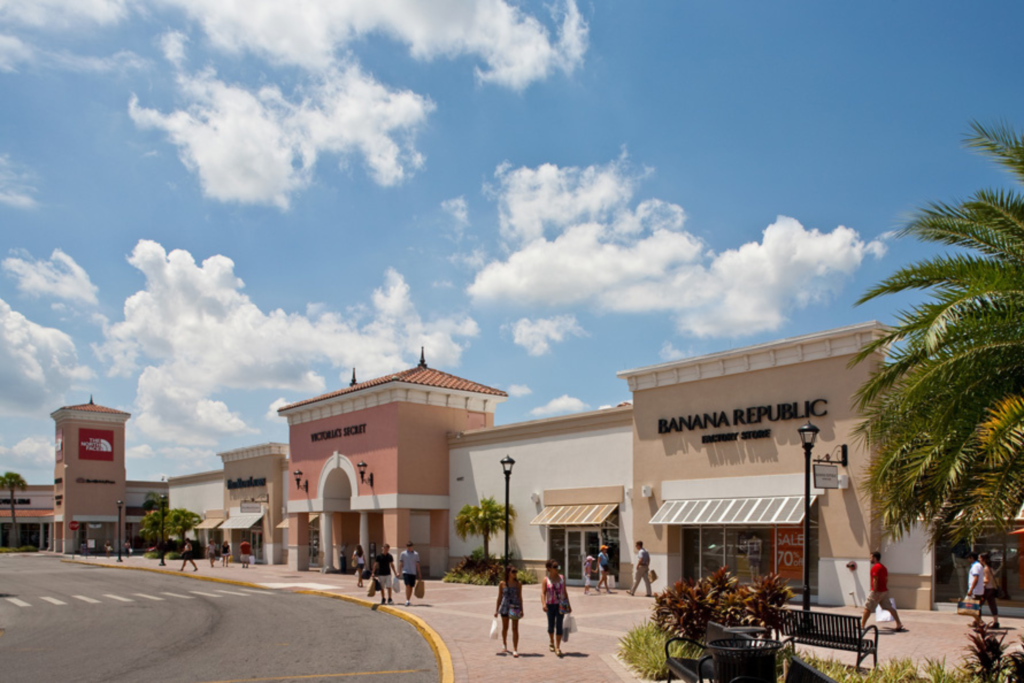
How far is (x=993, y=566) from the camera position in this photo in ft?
64.3

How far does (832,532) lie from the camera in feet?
69.8

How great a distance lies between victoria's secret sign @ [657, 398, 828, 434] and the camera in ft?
71.6

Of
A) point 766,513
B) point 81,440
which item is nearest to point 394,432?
point 766,513

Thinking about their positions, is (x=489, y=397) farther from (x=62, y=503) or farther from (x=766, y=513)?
(x=62, y=503)

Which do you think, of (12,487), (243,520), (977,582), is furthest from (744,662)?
(12,487)

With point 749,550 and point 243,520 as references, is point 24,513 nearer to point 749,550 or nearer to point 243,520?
point 243,520

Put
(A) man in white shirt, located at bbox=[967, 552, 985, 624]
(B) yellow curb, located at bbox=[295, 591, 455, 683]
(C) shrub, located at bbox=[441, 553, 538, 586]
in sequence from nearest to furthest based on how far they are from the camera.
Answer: (B) yellow curb, located at bbox=[295, 591, 455, 683], (A) man in white shirt, located at bbox=[967, 552, 985, 624], (C) shrub, located at bbox=[441, 553, 538, 586]

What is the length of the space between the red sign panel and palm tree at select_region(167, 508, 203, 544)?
79.8 feet

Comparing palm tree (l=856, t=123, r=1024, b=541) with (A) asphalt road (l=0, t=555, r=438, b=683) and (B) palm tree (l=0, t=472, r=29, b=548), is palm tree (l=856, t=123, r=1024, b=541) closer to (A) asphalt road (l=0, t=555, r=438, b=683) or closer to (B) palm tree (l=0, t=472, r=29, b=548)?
(A) asphalt road (l=0, t=555, r=438, b=683)

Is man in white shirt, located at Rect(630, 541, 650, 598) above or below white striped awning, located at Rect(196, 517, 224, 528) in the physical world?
above

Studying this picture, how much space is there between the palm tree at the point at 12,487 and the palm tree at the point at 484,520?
69.8m

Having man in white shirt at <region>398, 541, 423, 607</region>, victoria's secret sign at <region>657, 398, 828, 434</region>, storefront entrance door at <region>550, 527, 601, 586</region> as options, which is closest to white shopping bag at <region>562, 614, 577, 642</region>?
man in white shirt at <region>398, 541, 423, 607</region>

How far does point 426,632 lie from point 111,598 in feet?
46.5

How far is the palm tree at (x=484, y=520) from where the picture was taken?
3039cm
